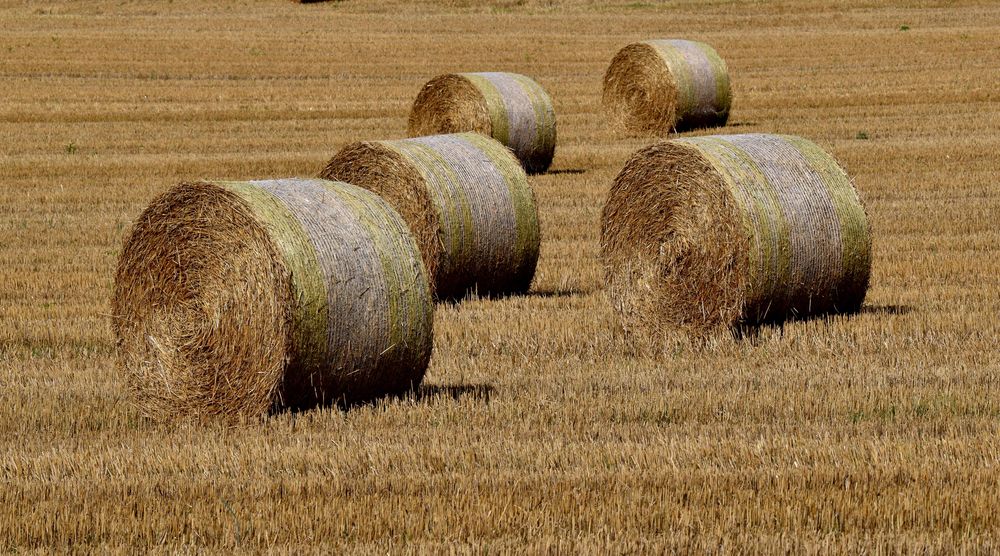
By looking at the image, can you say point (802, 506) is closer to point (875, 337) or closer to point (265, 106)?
point (875, 337)

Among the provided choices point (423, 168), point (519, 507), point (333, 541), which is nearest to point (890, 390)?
point (519, 507)

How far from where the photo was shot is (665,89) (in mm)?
24531

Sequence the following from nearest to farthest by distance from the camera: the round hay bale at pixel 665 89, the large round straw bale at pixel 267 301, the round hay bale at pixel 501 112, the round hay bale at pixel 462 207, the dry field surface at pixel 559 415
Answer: the dry field surface at pixel 559 415 < the large round straw bale at pixel 267 301 < the round hay bale at pixel 462 207 < the round hay bale at pixel 501 112 < the round hay bale at pixel 665 89

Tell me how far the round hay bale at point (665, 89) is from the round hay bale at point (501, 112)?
409 centimetres

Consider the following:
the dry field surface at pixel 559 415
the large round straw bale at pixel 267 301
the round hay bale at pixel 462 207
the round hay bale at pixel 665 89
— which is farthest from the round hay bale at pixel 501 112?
the large round straw bale at pixel 267 301

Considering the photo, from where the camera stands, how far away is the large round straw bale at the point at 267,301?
8.27 metres

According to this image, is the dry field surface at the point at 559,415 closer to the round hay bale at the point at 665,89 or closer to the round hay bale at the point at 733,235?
the round hay bale at the point at 733,235

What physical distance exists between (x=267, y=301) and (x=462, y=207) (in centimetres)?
439

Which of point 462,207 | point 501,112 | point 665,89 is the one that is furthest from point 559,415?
point 665,89

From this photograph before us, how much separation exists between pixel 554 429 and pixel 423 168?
198 inches

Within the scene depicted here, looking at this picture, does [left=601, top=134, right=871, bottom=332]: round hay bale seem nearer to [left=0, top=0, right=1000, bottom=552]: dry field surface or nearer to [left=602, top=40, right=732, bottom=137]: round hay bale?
[left=0, top=0, right=1000, bottom=552]: dry field surface

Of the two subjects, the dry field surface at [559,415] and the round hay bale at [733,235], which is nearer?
the dry field surface at [559,415]

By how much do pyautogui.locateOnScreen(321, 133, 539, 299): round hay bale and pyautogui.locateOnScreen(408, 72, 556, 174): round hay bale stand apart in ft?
23.7

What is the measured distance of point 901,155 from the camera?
21.5 m
